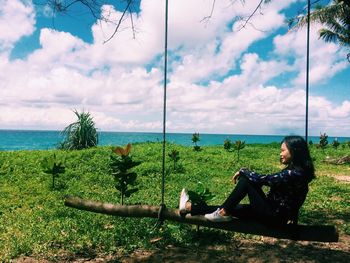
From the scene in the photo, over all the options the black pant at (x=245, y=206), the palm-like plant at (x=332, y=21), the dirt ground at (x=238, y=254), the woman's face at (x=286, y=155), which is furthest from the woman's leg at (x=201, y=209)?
the palm-like plant at (x=332, y=21)

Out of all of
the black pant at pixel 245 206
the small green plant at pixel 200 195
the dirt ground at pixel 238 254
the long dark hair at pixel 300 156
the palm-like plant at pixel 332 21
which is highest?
the palm-like plant at pixel 332 21

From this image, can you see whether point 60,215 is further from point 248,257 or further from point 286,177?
point 286,177

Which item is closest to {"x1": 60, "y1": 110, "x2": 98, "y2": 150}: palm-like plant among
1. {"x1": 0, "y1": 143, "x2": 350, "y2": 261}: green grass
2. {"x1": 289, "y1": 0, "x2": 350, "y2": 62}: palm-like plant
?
{"x1": 0, "y1": 143, "x2": 350, "y2": 261}: green grass

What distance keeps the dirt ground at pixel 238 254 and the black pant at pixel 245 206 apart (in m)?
1.15

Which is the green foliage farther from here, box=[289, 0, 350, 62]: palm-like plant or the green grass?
box=[289, 0, 350, 62]: palm-like plant

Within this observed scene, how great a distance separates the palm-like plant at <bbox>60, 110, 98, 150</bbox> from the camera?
20531mm

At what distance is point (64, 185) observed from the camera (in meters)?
11.9

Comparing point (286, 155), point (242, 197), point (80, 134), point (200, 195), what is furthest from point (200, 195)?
point (80, 134)

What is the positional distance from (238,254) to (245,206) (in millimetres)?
1392

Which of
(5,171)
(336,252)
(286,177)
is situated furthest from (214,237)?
(5,171)

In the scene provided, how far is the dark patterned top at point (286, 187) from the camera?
4480 mm

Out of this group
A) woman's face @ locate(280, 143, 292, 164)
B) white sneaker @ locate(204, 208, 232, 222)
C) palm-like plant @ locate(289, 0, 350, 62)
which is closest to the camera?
white sneaker @ locate(204, 208, 232, 222)

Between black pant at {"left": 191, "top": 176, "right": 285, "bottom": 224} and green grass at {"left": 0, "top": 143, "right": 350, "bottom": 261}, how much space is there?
6.03 ft

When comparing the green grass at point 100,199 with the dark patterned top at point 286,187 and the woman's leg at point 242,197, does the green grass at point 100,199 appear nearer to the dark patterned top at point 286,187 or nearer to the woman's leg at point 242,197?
the woman's leg at point 242,197
